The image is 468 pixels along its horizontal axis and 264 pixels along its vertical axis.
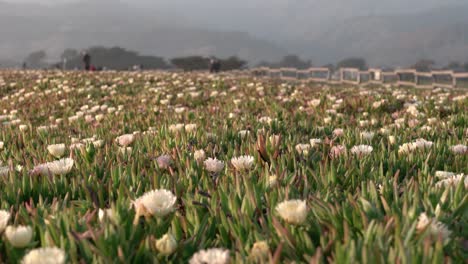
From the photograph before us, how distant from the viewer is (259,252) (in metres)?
1.61

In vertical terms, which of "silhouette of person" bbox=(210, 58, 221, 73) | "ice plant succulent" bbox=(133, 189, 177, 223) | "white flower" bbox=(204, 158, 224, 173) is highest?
"ice plant succulent" bbox=(133, 189, 177, 223)

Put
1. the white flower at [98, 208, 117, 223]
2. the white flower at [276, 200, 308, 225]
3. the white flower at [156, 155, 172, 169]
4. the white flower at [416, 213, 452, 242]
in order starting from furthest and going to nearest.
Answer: the white flower at [156, 155, 172, 169], the white flower at [98, 208, 117, 223], the white flower at [276, 200, 308, 225], the white flower at [416, 213, 452, 242]

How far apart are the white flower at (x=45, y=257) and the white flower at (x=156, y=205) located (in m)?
0.40

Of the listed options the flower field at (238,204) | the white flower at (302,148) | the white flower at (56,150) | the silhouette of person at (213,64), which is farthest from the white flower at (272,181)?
the silhouette of person at (213,64)

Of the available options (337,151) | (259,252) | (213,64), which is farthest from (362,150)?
(213,64)

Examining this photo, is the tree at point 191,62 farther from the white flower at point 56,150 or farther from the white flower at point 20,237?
the white flower at point 20,237

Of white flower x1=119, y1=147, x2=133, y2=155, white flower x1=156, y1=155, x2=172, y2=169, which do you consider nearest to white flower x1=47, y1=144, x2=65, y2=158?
white flower x1=119, y1=147, x2=133, y2=155

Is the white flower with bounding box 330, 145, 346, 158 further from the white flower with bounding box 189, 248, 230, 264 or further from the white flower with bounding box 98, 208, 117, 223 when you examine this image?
the white flower with bounding box 189, 248, 230, 264

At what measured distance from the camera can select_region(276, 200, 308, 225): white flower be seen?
181cm

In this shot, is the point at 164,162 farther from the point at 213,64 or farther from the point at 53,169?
the point at 213,64

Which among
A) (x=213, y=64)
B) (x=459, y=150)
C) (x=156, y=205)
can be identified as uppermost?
(x=156, y=205)

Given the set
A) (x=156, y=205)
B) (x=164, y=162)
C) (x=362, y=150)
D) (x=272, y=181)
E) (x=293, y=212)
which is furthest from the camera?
(x=362, y=150)

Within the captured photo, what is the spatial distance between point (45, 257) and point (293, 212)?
81cm

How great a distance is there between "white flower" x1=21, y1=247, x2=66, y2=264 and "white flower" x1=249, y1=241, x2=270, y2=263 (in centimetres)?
57
